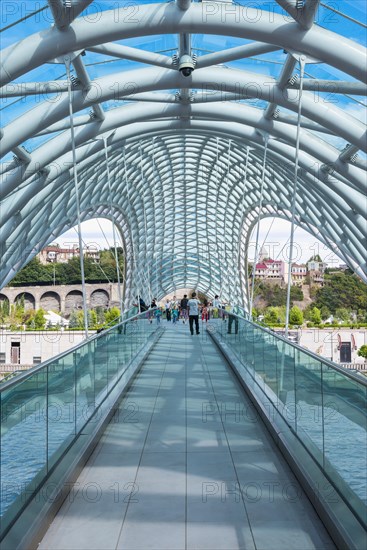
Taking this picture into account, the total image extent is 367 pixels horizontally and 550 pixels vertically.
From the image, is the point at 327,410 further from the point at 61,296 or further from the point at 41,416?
the point at 61,296

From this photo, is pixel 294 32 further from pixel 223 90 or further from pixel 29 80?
pixel 29 80

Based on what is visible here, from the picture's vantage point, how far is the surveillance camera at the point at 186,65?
1461 cm

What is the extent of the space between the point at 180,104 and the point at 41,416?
17296mm

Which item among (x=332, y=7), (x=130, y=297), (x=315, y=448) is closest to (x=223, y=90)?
(x=332, y=7)

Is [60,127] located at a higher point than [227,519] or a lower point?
higher

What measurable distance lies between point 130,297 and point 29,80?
56.1m

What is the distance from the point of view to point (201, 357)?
17516 millimetres

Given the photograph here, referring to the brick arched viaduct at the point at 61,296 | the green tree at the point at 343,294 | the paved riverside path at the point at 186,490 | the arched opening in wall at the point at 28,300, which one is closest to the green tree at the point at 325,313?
the green tree at the point at 343,294

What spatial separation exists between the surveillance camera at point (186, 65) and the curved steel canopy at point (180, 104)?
19.2 inches

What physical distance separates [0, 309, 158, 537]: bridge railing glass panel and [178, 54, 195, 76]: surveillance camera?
797cm

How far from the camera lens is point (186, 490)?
6.18 meters

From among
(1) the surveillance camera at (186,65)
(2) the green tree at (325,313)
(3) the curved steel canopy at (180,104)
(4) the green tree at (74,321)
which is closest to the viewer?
(3) the curved steel canopy at (180,104)

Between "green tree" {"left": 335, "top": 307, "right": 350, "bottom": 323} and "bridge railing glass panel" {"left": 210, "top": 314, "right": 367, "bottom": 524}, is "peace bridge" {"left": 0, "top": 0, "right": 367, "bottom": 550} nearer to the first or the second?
"bridge railing glass panel" {"left": 210, "top": 314, "right": 367, "bottom": 524}

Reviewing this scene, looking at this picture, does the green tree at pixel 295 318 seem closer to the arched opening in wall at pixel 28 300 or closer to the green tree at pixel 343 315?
the green tree at pixel 343 315
